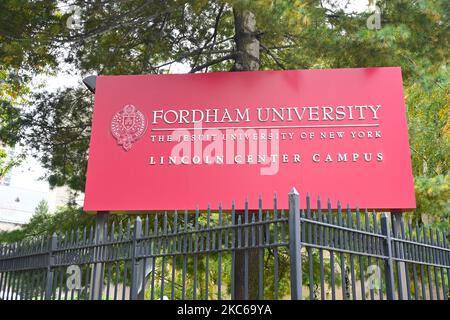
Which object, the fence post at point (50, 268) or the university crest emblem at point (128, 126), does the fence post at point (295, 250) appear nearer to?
the fence post at point (50, 268)

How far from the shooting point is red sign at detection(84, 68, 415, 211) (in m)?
8.60

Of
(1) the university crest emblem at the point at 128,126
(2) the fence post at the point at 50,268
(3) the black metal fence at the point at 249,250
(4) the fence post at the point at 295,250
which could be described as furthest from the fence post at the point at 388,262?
(1) the university crest emblem at the point at 128,126

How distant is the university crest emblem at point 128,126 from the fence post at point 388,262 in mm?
5030

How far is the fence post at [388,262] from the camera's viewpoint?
17.4 feet

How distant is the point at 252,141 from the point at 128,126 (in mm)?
2248

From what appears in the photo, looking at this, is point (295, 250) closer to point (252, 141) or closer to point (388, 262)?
point (388, 262)

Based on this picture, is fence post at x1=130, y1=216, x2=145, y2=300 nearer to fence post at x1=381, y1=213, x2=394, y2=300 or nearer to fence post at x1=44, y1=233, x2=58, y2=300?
fence post at x1=44, y1=233, x2=58, y2=300

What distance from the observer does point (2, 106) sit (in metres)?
12.9

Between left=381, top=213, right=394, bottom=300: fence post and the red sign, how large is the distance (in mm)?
2982

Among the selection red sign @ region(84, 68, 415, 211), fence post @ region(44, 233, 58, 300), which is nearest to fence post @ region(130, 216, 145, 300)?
fence post @ region(44, 233, 58, 300)

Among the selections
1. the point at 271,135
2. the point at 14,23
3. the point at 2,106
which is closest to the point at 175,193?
the point at 271,135

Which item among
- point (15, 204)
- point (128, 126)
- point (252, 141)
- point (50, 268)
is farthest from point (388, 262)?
point (15, 204)

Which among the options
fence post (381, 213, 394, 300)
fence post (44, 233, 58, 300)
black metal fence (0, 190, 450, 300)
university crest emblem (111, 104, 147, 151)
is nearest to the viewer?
black metal fence (0, 190, 450, 300)
